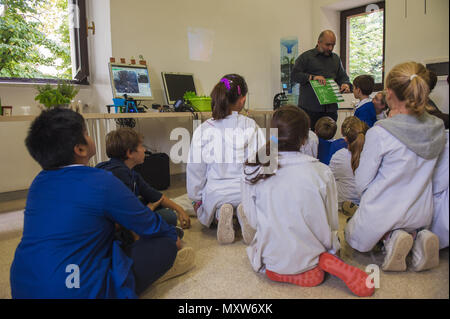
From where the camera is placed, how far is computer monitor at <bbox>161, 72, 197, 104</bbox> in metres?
3.48

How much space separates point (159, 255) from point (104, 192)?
37 cm

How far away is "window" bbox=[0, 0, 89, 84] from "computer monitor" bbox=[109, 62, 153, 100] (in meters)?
0.37

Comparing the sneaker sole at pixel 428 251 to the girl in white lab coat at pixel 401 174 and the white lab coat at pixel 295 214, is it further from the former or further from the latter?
the white lab coat at pixel 295 214

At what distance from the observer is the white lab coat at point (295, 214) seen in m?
1.34

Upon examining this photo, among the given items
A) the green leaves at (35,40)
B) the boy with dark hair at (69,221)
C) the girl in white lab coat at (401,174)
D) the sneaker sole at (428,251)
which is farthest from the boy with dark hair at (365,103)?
the green leaves at (35,40)

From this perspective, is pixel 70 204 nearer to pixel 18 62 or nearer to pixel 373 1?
pixel 18 62

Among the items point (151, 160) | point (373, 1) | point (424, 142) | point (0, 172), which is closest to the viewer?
point (424, 142)

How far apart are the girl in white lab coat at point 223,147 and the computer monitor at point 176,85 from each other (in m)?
1.61

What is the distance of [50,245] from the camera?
41.1 inches

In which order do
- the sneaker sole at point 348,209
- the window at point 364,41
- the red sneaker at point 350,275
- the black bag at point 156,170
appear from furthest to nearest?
the window at point 364,41
the black bag at point 156,170
the sneaker sole at point 348,209
the red sneaker at point 350,275

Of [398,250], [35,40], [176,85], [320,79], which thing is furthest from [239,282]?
[35,40]

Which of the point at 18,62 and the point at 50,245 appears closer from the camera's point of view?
the point at 50,245
